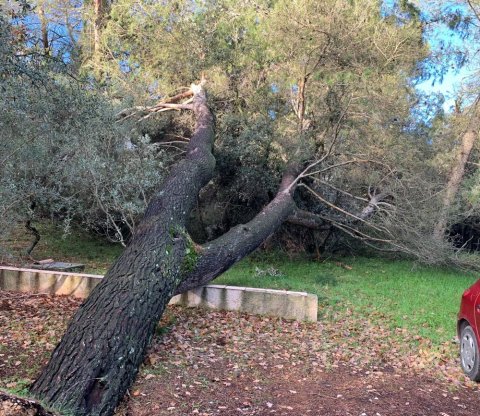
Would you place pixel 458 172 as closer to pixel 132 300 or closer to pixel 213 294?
pixel 213 294

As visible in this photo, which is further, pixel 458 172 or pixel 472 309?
pixel 458 172

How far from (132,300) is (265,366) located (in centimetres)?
187

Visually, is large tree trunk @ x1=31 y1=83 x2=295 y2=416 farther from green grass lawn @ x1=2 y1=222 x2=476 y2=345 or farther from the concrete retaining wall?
green grass lawn @ x1=2 y1=222 x2=476 y2=345

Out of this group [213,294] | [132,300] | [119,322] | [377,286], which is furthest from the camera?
[377,286]

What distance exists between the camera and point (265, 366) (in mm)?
6039

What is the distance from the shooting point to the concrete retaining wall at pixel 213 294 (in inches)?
329

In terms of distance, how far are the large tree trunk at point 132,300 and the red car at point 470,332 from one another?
3.79 m

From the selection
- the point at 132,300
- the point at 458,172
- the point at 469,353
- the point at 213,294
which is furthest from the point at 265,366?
the point at 458,172

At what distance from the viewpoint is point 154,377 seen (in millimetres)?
5344

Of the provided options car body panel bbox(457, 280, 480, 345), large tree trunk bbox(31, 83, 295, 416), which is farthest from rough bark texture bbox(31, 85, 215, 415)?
car body panel bbox(457, 280, 480, 345)

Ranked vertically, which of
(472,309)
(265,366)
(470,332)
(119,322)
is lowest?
(265,366)

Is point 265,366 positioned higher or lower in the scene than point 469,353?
lower

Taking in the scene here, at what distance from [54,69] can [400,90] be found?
1014cm

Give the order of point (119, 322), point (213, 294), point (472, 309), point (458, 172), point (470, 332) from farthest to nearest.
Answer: point (458, 172) → point (213, 294) → point (470, 332) → point (472, 309) → point (119, 322)
